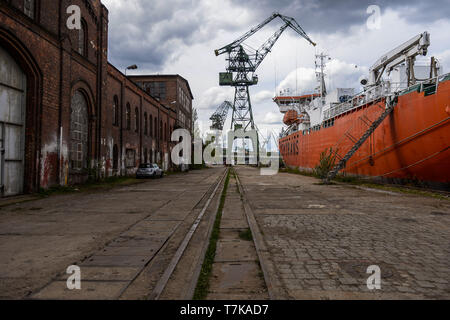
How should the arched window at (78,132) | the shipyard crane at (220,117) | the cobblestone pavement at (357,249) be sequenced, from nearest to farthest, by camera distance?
1. the cobblestone pavement at (357,249)
2. the arched window at (78,132)
3. the shipyard crane at (220,117)

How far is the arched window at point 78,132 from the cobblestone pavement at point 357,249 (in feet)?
40.7

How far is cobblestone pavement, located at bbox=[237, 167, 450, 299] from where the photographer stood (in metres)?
3.19

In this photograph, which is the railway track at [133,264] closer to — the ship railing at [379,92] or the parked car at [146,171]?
the ship railing at [379,92]

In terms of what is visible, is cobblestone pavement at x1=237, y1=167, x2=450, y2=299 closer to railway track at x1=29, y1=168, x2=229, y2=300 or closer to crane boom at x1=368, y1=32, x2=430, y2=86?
railway track at x1=29, y1=168, x2=229, y2=300

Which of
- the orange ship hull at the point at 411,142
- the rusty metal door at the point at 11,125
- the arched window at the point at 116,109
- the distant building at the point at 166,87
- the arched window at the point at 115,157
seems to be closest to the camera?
the rusty metal door at the point at 11,125

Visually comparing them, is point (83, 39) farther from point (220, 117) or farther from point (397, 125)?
point (220, 117)

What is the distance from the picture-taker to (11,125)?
39.1ft

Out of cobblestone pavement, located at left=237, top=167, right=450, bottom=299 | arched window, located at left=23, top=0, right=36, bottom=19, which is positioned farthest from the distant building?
cobblestone pavement, located at left=237, top=167, right=450, bottom=299

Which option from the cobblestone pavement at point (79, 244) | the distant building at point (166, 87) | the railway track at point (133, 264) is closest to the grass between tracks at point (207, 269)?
the railway track at point (133, 264)

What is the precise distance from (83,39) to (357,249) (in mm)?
18973

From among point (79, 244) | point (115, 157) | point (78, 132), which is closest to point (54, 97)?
point (78, 132)

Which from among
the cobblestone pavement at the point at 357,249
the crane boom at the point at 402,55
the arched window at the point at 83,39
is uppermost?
the arched window at the point at 83,39

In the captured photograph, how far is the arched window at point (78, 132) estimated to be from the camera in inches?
647
